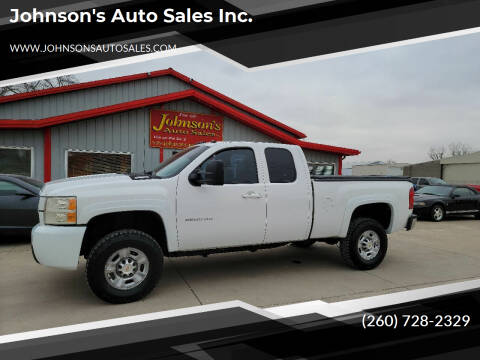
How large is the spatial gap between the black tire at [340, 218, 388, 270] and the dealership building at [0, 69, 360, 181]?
26.2ft

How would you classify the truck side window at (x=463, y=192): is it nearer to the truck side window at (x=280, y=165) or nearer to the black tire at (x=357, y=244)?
the black tire at (x=357, y=244)

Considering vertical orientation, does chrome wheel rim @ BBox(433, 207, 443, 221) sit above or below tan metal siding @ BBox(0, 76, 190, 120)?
below

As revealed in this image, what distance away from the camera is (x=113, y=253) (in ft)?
11.8

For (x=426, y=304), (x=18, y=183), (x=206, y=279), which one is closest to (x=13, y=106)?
(x=18, y=183)

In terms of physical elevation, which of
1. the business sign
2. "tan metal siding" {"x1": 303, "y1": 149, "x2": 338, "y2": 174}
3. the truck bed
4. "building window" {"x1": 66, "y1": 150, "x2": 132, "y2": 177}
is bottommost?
the truck bed

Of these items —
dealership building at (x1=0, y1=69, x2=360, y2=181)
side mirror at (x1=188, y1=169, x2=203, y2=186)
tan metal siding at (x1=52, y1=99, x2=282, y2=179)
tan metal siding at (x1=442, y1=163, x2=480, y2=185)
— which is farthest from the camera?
tan metal siding at (x1=442, y1=163, x2=480, y2=185)

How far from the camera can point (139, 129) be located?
11.2 metres

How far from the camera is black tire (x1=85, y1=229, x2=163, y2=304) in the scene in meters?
3.53

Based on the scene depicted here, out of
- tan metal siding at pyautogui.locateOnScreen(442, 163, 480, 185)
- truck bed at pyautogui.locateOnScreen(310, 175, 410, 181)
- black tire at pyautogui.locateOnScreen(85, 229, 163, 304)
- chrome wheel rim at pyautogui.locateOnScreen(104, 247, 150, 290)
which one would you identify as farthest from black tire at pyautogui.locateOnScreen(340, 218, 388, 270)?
tan metal siding at pyautogui.locateOnScreen(442, 163, 480, 185)

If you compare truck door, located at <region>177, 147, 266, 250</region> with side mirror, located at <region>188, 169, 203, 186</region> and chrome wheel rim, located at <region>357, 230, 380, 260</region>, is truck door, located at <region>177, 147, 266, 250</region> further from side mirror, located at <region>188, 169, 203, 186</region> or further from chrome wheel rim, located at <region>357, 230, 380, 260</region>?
chrome wheel rim, located at <region>357, 230, 380, 260</region>

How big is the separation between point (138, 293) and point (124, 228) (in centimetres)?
84

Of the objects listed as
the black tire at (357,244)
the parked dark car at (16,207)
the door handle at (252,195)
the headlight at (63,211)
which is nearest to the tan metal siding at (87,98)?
the parked dark car at (16,207)

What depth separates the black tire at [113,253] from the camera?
139 inches

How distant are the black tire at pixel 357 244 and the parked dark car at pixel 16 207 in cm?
610
